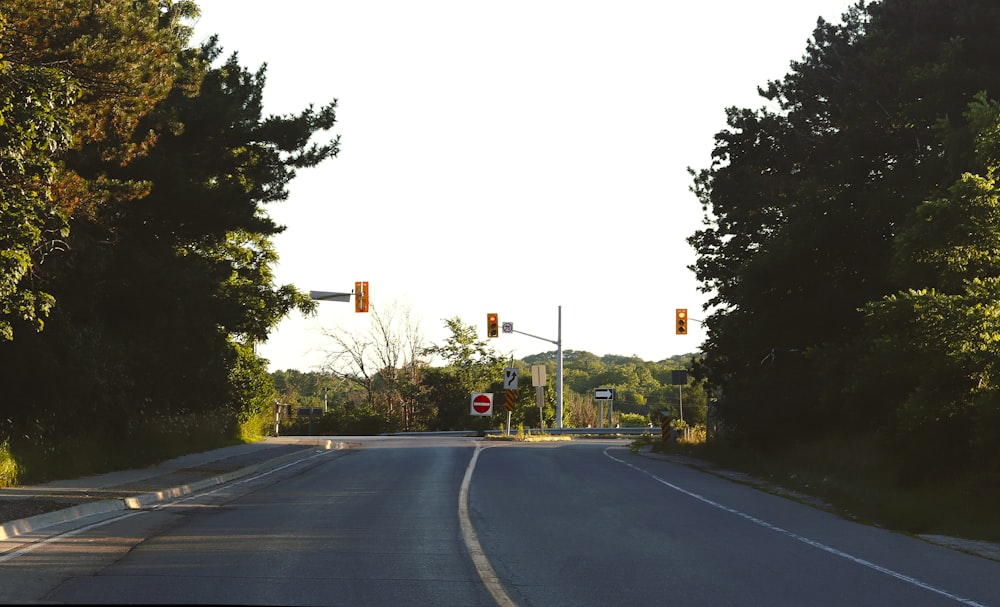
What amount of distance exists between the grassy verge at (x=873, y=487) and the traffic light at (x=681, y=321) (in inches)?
895

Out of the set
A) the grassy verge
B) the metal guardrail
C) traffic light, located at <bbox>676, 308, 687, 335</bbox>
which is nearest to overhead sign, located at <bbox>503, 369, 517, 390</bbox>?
the metal guardrail

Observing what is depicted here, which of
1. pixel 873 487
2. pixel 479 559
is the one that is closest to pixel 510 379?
pixel 873 487

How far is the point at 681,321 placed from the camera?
5641cm

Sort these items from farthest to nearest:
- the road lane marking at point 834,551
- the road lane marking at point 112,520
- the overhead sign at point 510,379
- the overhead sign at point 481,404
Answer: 1. the overhead sign at point 510,379
2. the overhead sign at point 481,404
3. the road lane marking at point 112,520
4. the road lane marking at point 834,551

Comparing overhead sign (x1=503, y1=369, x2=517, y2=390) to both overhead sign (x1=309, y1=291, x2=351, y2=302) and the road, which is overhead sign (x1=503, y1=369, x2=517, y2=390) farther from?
the road

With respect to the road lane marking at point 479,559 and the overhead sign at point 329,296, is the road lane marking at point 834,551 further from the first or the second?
the overhead sign at point 329,296

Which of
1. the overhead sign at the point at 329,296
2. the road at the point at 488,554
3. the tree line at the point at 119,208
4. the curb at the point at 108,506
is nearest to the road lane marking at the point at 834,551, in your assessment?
the road at the point at 488,554

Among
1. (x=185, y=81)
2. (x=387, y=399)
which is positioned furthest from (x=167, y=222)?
(x=387, y=399)

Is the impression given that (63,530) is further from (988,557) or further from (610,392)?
(610,392)

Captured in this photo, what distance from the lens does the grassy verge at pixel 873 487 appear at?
16.9 metres

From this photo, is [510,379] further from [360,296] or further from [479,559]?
[479,559]

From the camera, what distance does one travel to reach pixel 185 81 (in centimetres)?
2777

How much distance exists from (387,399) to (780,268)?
58.3 metres

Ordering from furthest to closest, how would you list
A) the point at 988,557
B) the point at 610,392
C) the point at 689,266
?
the point at 610,392 < the point at 689,266 < the point at 988,557
